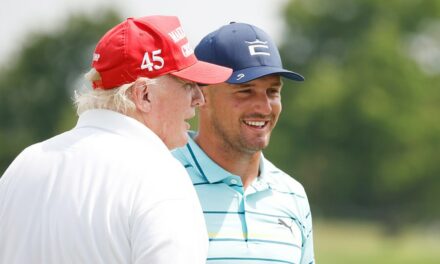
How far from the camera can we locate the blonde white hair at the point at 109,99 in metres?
3.12

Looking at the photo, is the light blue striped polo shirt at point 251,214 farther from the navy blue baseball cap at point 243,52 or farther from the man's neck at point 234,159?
the navy blue baseball cap at point 243,52

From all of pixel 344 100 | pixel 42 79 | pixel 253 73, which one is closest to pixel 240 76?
pixel 253 73

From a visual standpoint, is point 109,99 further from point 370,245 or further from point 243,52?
point 370,245

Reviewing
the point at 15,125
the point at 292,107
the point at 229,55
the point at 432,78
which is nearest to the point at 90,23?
the point at 15,125

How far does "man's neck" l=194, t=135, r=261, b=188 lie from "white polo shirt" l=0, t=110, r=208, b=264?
1502 mm

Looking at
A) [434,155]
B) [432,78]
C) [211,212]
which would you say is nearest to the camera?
[211,212]

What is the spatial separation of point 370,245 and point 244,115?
1431 inches

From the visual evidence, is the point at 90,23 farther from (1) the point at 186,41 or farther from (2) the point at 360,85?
(1) the point at 186,41

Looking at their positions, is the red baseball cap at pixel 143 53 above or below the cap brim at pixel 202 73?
above

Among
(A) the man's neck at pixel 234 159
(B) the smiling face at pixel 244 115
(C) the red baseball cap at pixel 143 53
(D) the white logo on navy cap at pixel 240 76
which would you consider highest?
(C) the red baseball cap at pixel 143 53

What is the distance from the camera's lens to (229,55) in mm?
4645

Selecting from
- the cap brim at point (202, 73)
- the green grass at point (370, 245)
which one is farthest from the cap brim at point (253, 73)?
the green grass at point (370, 245)

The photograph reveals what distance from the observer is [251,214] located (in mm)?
4383

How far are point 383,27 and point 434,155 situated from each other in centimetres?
768
